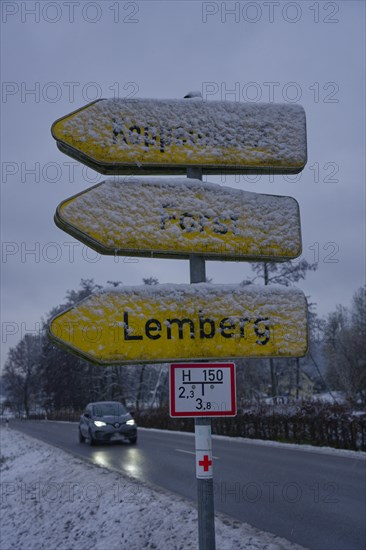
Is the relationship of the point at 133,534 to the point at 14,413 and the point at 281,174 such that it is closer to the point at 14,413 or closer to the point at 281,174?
the point at 281,174

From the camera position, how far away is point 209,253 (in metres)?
3.21

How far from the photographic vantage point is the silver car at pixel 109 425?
19469 millimetres

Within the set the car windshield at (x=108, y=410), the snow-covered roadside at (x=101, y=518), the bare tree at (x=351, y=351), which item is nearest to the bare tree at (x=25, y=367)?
the bare tree at (x=351, y=351)

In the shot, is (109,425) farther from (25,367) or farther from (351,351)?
(25,367)

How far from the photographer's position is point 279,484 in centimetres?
1030

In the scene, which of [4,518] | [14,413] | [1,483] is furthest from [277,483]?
[14,413]

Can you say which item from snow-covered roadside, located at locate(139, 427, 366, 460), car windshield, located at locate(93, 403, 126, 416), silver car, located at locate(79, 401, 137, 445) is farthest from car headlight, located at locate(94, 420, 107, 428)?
snow-covered roadside, located at locate(139, 427, 366, 460)

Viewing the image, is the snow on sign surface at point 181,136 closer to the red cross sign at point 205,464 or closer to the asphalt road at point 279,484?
the red cross sign at point 205,464

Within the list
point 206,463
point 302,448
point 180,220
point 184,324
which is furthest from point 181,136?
point 302,448

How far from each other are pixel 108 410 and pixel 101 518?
1244 centimetres

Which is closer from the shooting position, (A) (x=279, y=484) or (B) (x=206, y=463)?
(B) (x=206, y=463)

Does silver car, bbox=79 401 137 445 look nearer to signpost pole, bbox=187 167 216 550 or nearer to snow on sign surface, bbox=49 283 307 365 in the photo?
signpost pole, bbox=187 167 216 550

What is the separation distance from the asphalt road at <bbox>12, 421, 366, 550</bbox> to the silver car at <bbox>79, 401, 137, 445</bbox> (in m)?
1.75

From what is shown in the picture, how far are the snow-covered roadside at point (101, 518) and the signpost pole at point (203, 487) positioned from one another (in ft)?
11.2
